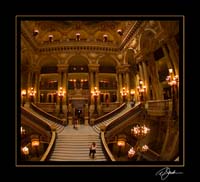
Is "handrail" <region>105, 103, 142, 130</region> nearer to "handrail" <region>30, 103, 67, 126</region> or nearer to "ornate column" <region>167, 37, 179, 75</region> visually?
"handrail" <region>30, 103, 67, 126</region>

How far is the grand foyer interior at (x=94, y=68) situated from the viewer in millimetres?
7117

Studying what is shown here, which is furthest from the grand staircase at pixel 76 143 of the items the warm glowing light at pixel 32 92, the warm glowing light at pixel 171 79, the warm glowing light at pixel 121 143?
the warm glowing light at pixel 171 79

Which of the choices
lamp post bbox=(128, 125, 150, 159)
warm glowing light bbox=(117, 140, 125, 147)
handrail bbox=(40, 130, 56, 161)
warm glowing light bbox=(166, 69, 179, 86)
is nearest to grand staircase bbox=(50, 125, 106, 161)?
handrail bbox=(40, 130, 56, 161)

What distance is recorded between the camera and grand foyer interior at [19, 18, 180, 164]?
7.12 metres

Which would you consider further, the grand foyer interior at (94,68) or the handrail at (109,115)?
the handrail at (109,115)

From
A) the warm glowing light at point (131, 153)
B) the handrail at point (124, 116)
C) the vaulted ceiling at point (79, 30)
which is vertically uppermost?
the vaulted ceiling at point (79, 30)

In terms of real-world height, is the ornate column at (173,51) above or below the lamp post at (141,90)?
above

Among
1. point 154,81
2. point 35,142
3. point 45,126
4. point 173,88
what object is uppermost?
point 154,81

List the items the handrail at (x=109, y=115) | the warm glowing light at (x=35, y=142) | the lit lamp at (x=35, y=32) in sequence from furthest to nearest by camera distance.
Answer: the handrail at (x=109, y=115)
the lit lamp at (x=35, y=32)
the warm glowing light at (x=35, y=142)

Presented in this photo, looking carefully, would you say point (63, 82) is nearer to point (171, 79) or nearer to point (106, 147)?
point (106, 147)

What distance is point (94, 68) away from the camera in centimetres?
809

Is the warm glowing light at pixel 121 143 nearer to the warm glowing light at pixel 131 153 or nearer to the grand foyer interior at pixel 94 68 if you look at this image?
the warm glowing light at pixel 131 153
